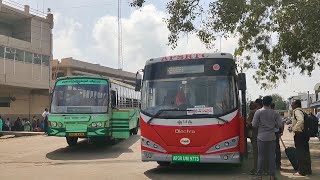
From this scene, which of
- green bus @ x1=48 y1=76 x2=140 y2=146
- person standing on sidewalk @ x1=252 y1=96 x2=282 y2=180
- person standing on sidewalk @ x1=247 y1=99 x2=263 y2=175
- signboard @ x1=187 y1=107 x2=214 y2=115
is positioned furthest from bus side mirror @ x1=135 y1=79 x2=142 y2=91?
green bus @ x1=48 y1=76 x2=140 y2=146

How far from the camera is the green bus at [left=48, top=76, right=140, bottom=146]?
51.9ft

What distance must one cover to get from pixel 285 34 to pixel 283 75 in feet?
20.6

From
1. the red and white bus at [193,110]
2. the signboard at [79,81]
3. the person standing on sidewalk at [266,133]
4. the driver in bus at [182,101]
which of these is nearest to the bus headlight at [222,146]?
the red and white bus at [193,110]

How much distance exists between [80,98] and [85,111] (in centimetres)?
61

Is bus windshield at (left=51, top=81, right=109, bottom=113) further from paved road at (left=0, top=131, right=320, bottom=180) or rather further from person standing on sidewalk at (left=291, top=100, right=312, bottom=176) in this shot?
person standing on sidewalk at (left=291, top=100, right=312, bottom=176)

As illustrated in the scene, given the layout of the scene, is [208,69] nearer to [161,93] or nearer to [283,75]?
[161,93]

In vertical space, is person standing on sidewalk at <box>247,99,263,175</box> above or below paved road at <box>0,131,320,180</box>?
above

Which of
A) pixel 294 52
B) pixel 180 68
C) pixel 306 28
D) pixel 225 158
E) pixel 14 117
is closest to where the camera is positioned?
pixel 225 158

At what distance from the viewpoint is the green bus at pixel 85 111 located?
15828 millimetres

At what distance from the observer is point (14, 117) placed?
39.9 meters

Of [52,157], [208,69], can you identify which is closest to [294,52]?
[208,69]

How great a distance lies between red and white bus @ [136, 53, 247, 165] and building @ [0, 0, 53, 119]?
28362 mm

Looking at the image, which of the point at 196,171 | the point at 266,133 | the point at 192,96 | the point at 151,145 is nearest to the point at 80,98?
the point at 151,145

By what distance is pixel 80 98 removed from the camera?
54.1 ft
